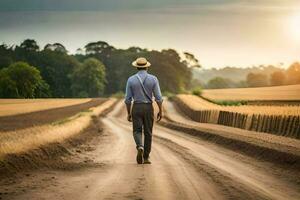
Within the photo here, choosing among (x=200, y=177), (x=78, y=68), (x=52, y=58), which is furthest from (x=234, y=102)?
(x=78, y=68)

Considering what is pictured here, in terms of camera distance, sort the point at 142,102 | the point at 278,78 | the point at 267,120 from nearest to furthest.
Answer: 1. the point at 142,102
2. the point at 267,120
3. the point at 278,78

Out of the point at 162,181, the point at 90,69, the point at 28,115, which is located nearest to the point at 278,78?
the point at 90,69

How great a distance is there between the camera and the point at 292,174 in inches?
564

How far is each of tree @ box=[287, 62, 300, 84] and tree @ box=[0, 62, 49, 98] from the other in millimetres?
72589

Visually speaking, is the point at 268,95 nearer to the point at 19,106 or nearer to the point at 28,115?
the point at 19,106

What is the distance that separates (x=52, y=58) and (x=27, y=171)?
5455 inches

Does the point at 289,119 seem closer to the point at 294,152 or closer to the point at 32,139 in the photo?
the point at 294,152

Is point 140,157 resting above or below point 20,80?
below

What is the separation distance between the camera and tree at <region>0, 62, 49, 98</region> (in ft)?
301

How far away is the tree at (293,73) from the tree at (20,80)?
72589 millimetres

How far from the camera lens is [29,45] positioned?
540 feet

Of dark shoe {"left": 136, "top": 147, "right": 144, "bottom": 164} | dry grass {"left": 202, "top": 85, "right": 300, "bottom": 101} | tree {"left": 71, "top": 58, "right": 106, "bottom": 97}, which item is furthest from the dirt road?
tree {"left": 71, "top": 58, "right": 106, "bottom": 97}

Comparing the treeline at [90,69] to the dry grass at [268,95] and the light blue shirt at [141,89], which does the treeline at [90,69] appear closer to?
the dry grass at [268,95]

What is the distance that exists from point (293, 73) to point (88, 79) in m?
52.3
